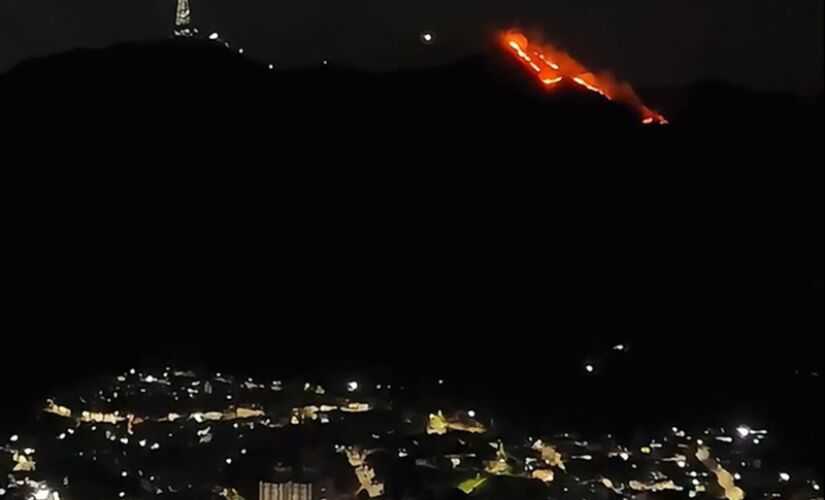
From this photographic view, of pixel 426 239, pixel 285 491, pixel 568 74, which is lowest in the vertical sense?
pixel 285 491

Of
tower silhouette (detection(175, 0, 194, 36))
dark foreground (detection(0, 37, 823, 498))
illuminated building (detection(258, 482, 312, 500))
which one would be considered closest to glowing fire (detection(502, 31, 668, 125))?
dark foreground (detection(0, 37, 823, 498))

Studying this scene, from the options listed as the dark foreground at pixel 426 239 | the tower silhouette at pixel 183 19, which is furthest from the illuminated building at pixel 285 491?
the tower silhouette at pixel 183 19

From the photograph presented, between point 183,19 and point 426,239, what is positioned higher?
point 183,19

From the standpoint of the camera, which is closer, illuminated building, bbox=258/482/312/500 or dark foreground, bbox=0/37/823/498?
dark foreground, bbox=0/37/823/498

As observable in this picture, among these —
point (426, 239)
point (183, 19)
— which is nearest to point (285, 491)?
point (426, 239)

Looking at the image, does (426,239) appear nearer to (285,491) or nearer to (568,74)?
(568,74)

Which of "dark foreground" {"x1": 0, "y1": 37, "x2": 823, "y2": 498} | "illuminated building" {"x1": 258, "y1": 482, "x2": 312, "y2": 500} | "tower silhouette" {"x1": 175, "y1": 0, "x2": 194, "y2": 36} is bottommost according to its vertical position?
"illuminated building" {"x1": 258, "y1": 482, "x2": 312, "y2": 500}

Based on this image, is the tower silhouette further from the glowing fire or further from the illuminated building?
the illuminated building

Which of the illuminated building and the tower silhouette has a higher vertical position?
the tower silhouette

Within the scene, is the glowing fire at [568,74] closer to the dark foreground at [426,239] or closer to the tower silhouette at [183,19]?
the dark foreground at [426,239]
